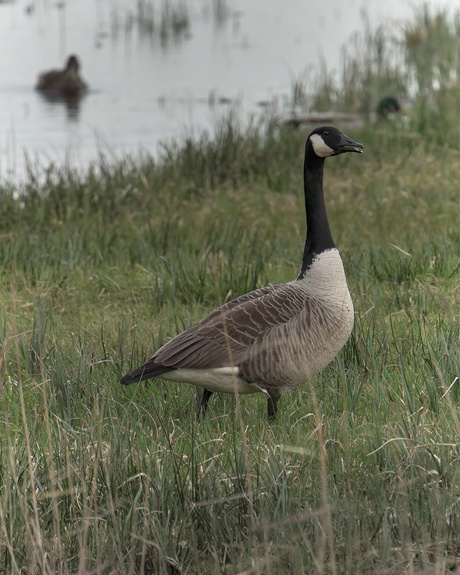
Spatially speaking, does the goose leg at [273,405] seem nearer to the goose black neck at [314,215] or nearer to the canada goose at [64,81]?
the goose black neck at [314,215]

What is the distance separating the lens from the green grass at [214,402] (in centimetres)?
309

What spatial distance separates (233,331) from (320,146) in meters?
1.24

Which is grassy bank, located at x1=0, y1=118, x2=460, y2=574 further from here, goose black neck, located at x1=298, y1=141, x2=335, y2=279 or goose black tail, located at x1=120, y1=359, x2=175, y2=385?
goose black neck, located at x1=298, y1=141, x2=335, y2=279

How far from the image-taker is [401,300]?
5750mm

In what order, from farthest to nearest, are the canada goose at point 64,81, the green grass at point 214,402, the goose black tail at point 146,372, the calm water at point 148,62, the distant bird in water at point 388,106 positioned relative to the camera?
the canada goose at point 64,81 < the calm water at point 148,62 < the distant bird in water at point 388,106 < the goose black tail at point 146,372 < the green grass at point 214,402

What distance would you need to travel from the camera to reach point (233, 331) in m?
4.32

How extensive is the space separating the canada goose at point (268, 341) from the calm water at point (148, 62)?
240 inches

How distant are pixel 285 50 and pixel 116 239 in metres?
13.5

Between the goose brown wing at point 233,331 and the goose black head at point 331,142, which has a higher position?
the goose black head at point 331,142

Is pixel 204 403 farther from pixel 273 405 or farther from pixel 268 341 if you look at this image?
pixel 268 341

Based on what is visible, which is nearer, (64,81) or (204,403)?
(204,403)

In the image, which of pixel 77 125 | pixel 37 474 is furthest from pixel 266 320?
pixel 77 125

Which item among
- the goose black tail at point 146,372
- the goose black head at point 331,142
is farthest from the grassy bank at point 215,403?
the goose black head at point 331,142

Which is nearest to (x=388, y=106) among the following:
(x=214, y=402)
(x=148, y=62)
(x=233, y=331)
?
(x=148, y=62)
